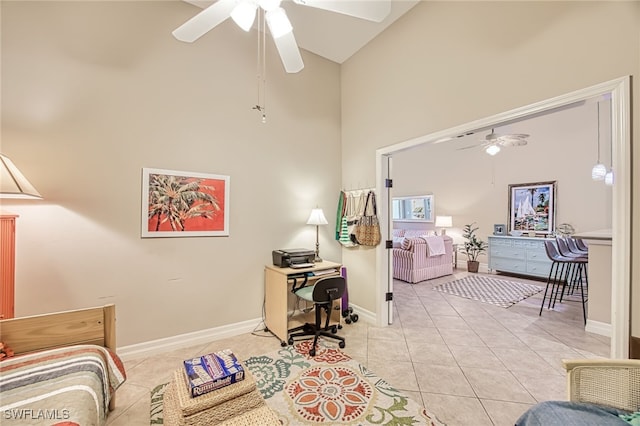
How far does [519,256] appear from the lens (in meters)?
5.32

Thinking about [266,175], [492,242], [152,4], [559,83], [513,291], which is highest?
[152,4]

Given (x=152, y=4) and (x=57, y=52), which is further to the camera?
(x=152, y=4)

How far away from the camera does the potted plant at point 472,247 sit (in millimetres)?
6047

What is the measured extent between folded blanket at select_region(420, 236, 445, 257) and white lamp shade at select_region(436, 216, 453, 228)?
3.81 ft

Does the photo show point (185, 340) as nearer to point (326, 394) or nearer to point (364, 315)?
point (326, 394)

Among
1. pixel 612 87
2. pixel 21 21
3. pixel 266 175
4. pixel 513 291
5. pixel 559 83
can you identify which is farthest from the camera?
pixel 513 291

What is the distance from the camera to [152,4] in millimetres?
2523

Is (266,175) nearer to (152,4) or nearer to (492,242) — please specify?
(152,4)

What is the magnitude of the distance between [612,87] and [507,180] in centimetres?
502

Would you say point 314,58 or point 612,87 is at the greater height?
point 314,58

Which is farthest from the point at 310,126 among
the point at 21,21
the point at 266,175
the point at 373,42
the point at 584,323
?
the point at 584,323

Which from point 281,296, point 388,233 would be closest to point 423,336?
point 388,233

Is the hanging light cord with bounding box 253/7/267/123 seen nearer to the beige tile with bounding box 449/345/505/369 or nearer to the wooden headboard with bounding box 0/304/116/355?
the wooden headboard with bounding box 0/304/116/355

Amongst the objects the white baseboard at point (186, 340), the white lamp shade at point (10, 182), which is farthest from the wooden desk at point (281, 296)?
the white lamp shade at point (10, 182)
